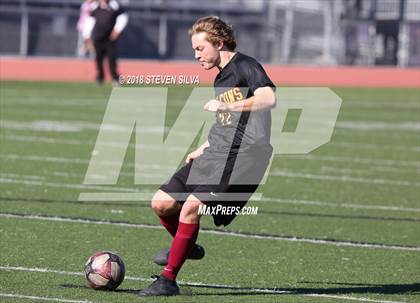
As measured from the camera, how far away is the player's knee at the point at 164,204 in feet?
23.5

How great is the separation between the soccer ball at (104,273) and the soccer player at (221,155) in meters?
0.22

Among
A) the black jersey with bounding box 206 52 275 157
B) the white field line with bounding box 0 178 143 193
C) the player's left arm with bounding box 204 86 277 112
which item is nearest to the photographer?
the player's left arm with bounding box 204 86 277 112

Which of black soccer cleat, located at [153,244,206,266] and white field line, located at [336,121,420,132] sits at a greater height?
black soccer cleat, located at [153,244,206,266]

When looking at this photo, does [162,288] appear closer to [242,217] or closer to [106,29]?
[242,217]

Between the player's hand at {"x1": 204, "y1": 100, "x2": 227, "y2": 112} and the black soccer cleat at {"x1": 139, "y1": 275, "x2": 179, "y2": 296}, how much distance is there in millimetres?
1056

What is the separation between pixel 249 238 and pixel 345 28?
1087 inches

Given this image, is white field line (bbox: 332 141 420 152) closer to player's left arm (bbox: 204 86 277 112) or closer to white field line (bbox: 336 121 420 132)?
white field line (bbox: 336 121 420 132)

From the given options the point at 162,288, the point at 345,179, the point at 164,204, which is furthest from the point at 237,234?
the point at 345,179

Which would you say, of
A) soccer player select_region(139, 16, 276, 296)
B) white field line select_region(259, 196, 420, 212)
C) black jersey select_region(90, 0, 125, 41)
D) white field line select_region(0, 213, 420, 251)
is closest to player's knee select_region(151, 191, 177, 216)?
soccer player select_region(139, 16, 276, 296)

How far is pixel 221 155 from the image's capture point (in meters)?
7.04

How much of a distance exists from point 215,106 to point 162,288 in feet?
3.64

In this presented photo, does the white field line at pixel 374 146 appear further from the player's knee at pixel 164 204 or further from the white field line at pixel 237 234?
the player's knee at pixel 164 204

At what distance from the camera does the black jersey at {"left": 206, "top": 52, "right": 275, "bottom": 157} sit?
22.9 feet

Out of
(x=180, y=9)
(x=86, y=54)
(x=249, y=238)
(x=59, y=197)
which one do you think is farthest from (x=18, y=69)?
(x=249, y=238)
